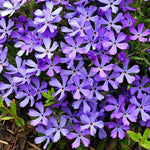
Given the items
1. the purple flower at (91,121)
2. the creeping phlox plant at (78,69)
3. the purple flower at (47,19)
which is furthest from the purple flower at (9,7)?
the purple flower at (91,121)

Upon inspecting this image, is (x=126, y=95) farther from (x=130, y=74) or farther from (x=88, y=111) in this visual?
(x=88, y=111)

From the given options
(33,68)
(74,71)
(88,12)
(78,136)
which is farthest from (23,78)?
(88,12)

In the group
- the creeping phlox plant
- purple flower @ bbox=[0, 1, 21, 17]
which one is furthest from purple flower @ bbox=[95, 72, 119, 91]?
purple flower @ bbox=[0, 1, 21, 17]

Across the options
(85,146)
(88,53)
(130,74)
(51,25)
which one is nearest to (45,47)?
(51,25)

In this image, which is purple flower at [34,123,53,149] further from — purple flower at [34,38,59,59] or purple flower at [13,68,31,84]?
purple flower at [34,38,59,59]

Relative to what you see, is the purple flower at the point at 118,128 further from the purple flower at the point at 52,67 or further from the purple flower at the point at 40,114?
the purple flower at the point at 52,67

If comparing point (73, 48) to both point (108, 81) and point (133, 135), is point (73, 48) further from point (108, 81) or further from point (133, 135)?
point (133, 135)
